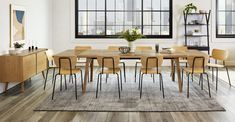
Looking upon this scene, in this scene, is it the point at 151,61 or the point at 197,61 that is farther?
the point at 197,61

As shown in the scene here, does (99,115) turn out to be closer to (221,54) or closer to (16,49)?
(16,49)

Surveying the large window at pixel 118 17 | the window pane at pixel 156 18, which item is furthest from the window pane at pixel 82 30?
the window pane at pixel 156 18

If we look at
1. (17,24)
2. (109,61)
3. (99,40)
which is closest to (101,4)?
(99,40)

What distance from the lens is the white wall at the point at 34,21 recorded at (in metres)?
6.61

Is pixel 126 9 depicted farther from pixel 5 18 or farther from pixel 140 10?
pixel 5 18

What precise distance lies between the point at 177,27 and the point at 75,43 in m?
3.30

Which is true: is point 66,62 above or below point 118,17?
below

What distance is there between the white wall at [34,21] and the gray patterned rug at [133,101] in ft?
5.07

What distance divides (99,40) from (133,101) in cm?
529

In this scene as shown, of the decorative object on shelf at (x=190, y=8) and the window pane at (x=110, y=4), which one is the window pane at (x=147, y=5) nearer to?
the window pane at (x=110, y=4)

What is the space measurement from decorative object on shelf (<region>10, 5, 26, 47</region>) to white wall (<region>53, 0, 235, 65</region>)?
2.85m

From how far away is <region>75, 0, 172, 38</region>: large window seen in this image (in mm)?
10875

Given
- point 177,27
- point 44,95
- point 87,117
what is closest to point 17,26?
point 44,95

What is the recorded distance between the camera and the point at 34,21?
8844mm
